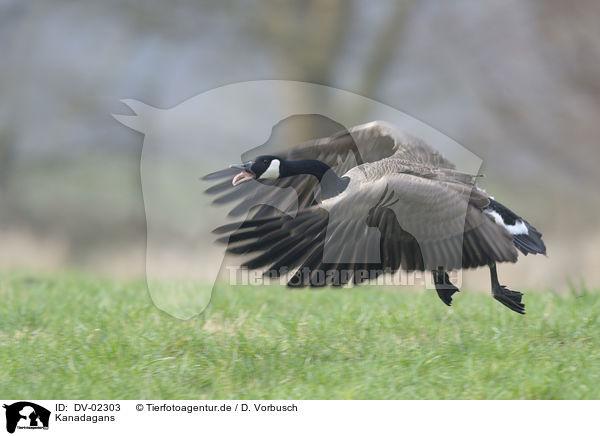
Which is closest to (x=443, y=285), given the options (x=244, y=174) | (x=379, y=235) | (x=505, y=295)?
(x=505, y=295)

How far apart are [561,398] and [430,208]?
125cm

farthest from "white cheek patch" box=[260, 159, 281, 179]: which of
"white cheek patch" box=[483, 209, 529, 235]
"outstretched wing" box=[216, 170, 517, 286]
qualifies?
"white cheek patch" box=[483, 209, 529, 235]

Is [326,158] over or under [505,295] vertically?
over

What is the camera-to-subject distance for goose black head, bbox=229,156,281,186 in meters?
4.52

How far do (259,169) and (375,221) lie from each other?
97 centimetres

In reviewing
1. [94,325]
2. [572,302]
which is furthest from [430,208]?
[94,325]

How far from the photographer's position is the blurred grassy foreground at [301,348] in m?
3.53

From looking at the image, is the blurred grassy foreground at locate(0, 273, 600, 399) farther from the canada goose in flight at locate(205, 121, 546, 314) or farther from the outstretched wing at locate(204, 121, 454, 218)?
the outstretched wing at locate(204, 121, 454, 218)

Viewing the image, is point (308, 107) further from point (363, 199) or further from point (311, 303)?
point (363, 199)

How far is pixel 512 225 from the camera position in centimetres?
445

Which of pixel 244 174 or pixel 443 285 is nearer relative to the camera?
pixel 443 285

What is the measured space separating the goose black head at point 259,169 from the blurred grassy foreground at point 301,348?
987 mm
